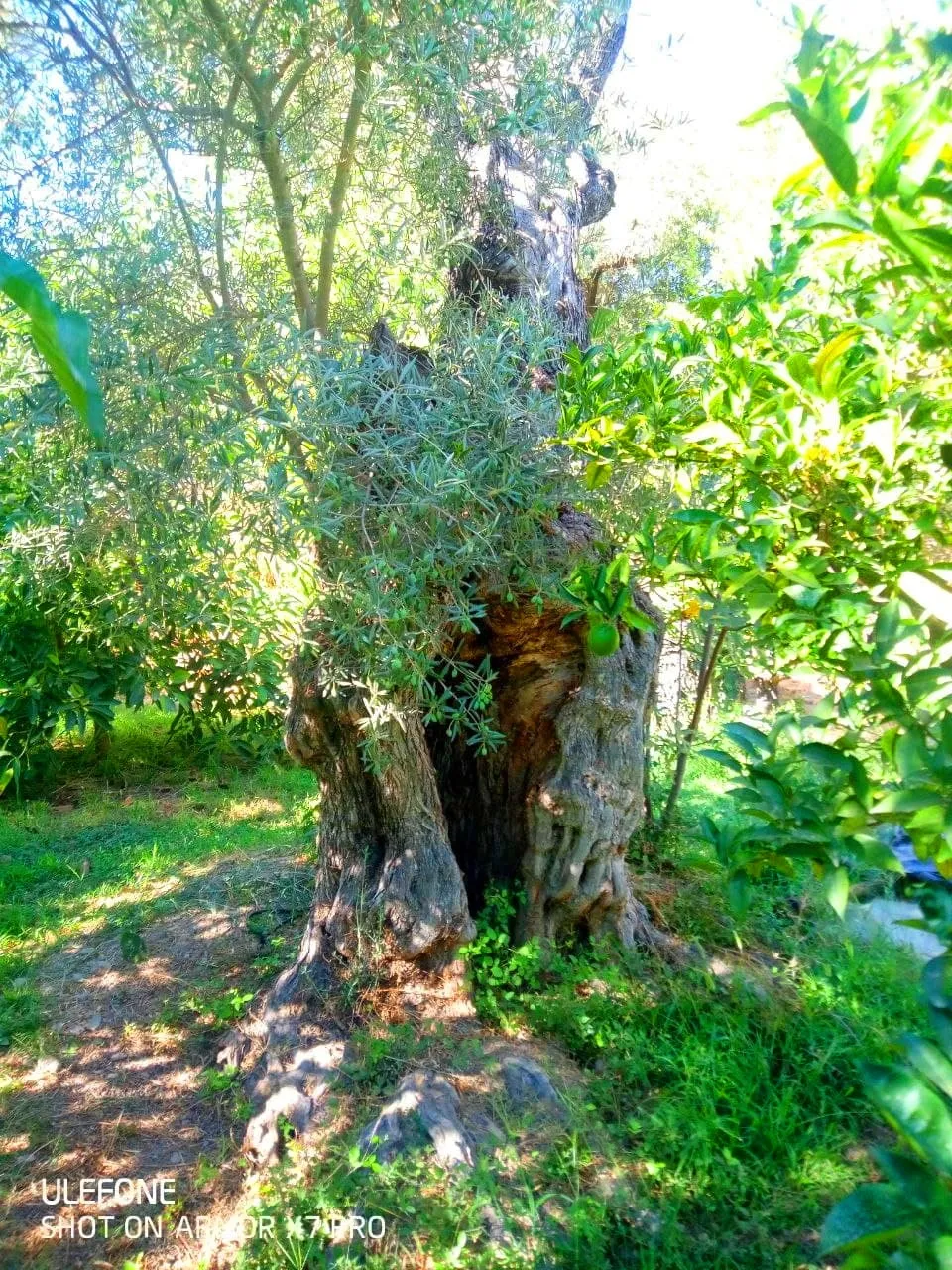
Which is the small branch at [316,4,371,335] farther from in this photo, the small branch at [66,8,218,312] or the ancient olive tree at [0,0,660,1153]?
the small branch at [66,8,218,312]

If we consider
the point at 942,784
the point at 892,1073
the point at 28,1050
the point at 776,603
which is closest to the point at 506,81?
the point at 776,603

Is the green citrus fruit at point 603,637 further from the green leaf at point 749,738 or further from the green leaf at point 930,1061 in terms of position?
the green leaf at point 930,1061

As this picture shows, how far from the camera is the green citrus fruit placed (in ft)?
9.53

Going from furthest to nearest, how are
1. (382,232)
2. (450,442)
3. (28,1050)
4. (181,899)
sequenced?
1. (181,899)
2. (28,1050)
3. (382,232)
4. (450,442)

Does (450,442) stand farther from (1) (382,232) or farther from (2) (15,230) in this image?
(2) (15,230)

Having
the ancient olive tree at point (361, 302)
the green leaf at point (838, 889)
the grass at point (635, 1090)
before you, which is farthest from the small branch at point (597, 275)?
the green leaf at point (838, 889)

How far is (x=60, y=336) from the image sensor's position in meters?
0.54

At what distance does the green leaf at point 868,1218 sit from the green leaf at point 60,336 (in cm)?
101

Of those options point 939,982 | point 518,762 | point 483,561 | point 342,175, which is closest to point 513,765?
point 518,762

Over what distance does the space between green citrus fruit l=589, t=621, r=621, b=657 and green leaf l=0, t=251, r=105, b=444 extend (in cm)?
238

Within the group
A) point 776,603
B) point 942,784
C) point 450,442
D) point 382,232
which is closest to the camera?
point 942,784

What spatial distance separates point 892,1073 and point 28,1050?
3.73m

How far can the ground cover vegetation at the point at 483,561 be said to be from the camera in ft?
5.43

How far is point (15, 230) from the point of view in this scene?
2.90m
